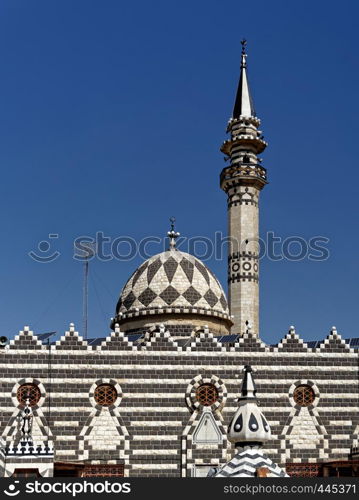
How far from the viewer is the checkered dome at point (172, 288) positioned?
3544cm

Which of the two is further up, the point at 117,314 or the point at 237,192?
the point at 237,192

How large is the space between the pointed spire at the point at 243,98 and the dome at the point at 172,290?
39.3 ft

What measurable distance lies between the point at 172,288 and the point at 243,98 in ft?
50.4

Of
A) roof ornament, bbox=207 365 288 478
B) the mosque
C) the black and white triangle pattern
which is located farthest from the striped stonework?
the black and white triangle pattern

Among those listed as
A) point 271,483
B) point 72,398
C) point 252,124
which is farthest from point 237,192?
point 271,483

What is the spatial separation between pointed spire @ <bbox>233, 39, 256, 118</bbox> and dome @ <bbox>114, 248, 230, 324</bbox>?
39.3ft

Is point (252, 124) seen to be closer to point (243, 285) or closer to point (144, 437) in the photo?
point (243, 285)

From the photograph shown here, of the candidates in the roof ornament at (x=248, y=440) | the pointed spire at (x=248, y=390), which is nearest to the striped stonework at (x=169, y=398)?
the roof ornament at (x=248, y=440)

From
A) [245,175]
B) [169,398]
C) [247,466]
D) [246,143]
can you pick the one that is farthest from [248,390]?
[246,143]

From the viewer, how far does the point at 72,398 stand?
97.5 ft

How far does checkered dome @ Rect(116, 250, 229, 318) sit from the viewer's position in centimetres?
3544

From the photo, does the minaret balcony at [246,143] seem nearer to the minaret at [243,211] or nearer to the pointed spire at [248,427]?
the minaret at [243,211]

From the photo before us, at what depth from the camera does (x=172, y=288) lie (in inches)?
1404

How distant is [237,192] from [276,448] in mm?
16837
